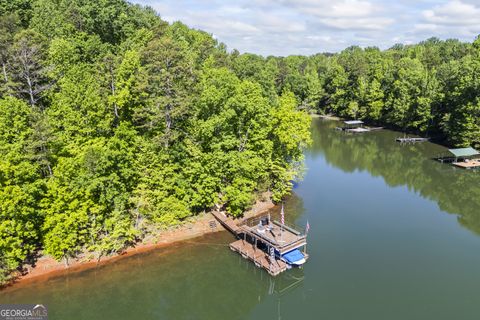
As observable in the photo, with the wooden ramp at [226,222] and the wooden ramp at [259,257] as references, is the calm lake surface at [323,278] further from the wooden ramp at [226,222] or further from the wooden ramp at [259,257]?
the wooden ramp at [226,222]

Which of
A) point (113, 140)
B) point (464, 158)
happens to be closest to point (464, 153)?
point (464, 158)

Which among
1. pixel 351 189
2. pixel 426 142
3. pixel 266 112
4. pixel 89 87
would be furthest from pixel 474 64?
pixel 89 87

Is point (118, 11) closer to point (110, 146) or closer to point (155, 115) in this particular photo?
point (155, 115)

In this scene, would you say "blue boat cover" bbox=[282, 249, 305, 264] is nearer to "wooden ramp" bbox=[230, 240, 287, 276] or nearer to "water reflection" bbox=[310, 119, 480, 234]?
"wooden ramp" bbox=[230, 240, 287, 276]

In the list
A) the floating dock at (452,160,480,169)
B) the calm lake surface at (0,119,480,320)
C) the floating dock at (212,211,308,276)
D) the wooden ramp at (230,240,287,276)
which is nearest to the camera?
the calm lake surface at (0,119,480,320)

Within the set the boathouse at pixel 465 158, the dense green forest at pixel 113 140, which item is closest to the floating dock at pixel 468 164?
the boathouse at pixel 465 158

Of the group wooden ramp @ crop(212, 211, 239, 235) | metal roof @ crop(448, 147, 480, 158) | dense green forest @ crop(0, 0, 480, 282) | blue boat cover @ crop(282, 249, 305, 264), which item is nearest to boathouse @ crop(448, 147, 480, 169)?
metal roof @ crop(448, 147, 480, 158)
